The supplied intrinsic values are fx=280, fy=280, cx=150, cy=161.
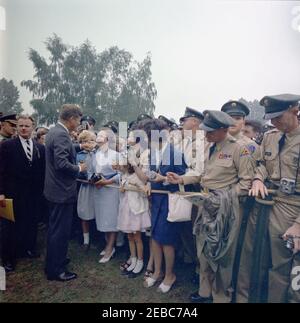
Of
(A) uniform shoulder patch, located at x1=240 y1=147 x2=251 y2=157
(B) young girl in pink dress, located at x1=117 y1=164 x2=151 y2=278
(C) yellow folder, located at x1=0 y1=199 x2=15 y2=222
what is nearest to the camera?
(A) uniform shoulder patch, located at x1=240 y1=147 x2=251 y2=157

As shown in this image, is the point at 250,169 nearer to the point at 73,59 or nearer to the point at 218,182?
the point at 218,182

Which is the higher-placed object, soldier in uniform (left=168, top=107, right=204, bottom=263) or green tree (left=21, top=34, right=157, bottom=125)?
green tree (left=21, top=34, right=157, bottom=125)

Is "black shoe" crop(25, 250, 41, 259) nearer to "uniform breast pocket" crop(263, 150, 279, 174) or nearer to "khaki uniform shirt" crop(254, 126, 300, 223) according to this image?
"khaki uniform shirt" crop(254, 126, 300, 223)

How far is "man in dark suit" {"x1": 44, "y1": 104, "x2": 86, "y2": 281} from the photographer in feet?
9.85

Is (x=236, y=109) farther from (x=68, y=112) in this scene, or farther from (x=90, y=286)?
(x=90, y=286)

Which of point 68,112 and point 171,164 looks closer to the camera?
point 171,164

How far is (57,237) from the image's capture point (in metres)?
3.08

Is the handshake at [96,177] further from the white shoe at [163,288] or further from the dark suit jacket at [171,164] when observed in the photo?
the white shoe at [163,288]

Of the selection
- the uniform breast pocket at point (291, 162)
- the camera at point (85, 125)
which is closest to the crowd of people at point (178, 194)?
the uniform breast pocket at point (291, 162)

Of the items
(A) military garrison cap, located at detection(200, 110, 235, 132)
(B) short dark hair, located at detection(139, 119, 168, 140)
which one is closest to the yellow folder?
(B) short dark hair, located at detection(139, 119, 168, 140)

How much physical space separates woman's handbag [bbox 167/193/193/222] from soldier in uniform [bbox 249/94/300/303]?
0.73m

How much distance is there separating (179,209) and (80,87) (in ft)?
64.3

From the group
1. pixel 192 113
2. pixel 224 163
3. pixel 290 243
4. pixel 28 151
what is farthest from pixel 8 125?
pixel 290 243

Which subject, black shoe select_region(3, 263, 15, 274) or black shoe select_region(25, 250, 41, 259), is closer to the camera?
black shoe select_region(3, 263, 15, 274)
